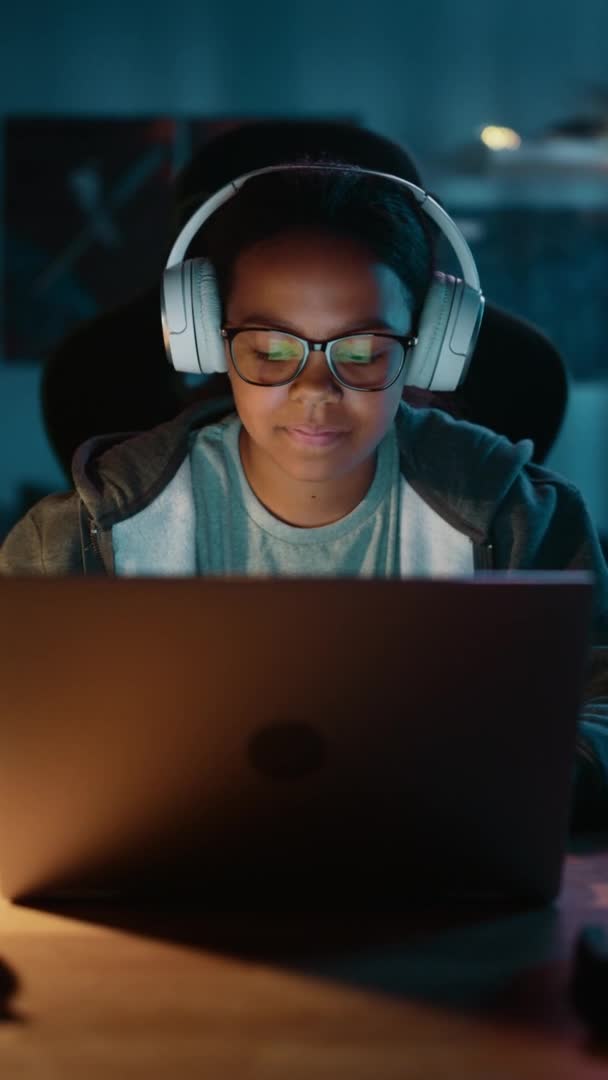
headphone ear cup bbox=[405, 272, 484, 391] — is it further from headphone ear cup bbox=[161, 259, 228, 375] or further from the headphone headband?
headphone ear cup bbox=[161, 259, 228, 375]

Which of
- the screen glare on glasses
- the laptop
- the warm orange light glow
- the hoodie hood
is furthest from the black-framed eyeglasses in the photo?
the warm orange light glow

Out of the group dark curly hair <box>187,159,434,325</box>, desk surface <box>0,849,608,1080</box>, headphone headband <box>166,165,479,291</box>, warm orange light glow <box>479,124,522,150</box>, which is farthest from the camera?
warm orange light glow <box>479,124,522,150</box>

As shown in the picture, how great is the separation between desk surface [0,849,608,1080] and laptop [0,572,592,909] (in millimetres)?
33

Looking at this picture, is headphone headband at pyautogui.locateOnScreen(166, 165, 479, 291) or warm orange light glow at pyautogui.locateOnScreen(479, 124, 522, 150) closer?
headphone headband at pyautogui.locateOnScreen(166, 165, 479, 291)

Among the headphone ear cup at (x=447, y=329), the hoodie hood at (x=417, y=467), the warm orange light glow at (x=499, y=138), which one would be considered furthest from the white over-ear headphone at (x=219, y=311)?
the warm orange light glow at (x=499, y=138)

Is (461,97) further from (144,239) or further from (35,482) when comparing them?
(35,482)

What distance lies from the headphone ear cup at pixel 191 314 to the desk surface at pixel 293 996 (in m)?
0.65

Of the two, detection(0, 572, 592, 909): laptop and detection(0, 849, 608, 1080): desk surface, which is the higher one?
detection(0, 572, 592, 909): laptop

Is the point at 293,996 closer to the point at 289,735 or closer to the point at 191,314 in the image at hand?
the point at 289,735

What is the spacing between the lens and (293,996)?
0.70m

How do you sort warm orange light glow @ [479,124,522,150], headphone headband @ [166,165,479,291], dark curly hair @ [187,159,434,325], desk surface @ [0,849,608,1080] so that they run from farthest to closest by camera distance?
1. warm orange light glow @ [479,124,522,150]
2. dark curly hair @ [187,159,434,325]
3. headphone headband @ [166,165,479,291]
4. desk surface @ [0,849,608,1080]

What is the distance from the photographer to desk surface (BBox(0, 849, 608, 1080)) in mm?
626

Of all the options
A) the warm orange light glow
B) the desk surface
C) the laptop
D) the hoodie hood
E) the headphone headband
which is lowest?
the desk surface

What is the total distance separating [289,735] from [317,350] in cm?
64
